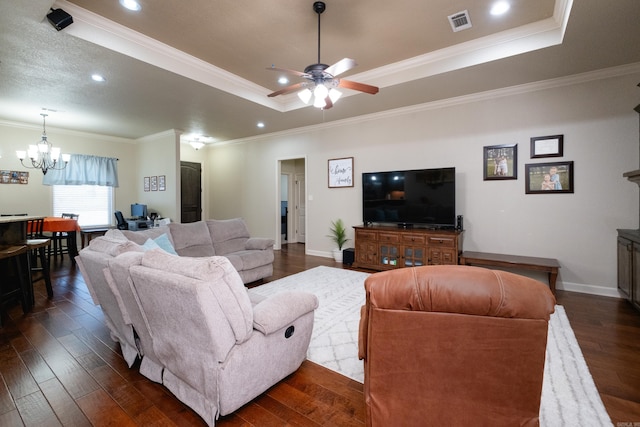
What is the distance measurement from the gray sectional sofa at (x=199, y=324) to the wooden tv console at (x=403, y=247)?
112 inches

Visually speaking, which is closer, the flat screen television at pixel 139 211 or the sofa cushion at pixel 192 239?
the sofa cushion at pixel 192 239

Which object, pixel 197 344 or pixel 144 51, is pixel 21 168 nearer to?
pixel 144 51

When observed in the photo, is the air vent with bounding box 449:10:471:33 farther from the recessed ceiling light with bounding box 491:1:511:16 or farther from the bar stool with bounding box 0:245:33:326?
the bar stool with bounding box 0:245:33:326

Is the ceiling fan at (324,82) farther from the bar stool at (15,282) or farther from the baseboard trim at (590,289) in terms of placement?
Answer: the baseboard trim at (590,289)

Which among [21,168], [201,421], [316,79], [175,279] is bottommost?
[201,421]

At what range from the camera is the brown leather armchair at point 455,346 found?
3.50 ft

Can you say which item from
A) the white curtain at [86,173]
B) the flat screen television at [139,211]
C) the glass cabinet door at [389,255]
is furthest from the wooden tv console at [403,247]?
the white curtain at [86,173]

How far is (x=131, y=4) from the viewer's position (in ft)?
8.71

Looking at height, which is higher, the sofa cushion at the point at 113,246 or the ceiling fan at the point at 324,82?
the ceiling fan at the point at 324,82

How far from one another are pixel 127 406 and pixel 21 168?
6.97m

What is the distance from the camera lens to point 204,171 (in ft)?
27.6

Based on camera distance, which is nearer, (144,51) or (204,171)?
(144,51)

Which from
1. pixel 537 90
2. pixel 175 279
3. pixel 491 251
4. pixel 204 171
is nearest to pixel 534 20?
pixel 537 90

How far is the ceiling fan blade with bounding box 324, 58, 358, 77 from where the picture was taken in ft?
8.39
